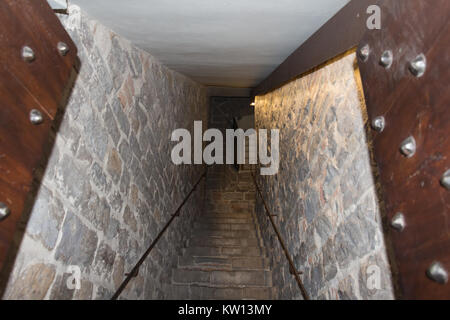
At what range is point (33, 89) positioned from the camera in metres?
0.64

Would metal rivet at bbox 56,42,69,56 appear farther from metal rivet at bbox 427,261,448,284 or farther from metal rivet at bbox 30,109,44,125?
metal rivet at bbox 427,261,448,284

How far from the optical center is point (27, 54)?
620 mm

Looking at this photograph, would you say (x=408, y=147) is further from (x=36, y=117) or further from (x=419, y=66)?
(x=36, y=117)

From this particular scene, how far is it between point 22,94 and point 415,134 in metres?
0.83

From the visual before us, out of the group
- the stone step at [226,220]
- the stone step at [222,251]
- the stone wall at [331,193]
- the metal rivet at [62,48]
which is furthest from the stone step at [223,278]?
the metal rivet at [62,48]

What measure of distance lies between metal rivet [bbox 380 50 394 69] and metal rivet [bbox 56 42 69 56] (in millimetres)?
823

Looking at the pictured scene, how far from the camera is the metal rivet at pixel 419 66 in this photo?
0.54 metres

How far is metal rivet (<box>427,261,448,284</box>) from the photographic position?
19.2 inches

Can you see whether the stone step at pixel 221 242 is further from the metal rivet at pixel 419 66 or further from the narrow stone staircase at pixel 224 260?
the metal rivet at pixel 419 66

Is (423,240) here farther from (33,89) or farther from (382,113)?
(33,89)

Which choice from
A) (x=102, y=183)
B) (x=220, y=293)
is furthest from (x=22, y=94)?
(x=220, y=293)

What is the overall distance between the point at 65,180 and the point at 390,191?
1.19m

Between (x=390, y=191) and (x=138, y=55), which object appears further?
(x=138, y=55)
